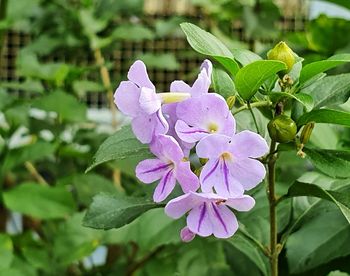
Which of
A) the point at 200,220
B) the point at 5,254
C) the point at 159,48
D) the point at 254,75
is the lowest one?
the point at 5,254

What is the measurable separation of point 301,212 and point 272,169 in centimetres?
16

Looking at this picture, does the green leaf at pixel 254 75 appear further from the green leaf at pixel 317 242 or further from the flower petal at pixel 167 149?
the green leaf at pixel 317 242

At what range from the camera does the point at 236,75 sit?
2.12ft

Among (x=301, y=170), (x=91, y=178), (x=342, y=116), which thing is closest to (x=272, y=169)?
(x=342, y=116)

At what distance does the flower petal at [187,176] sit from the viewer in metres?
0.60

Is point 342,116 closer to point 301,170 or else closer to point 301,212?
point 301,212

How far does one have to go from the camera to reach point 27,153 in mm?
1203

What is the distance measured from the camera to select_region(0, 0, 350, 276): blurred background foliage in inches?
35.8

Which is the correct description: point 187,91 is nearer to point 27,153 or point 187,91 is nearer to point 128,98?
point 128,98

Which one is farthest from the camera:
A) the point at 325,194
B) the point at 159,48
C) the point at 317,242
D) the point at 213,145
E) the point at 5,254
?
the point at 159,48

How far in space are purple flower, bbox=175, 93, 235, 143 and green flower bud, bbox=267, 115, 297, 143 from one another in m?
0.06

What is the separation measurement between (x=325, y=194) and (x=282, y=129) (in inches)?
3.0

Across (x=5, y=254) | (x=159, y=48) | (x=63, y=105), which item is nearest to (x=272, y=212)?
(x=5, y=254)

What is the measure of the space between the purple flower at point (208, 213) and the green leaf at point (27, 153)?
602mm
